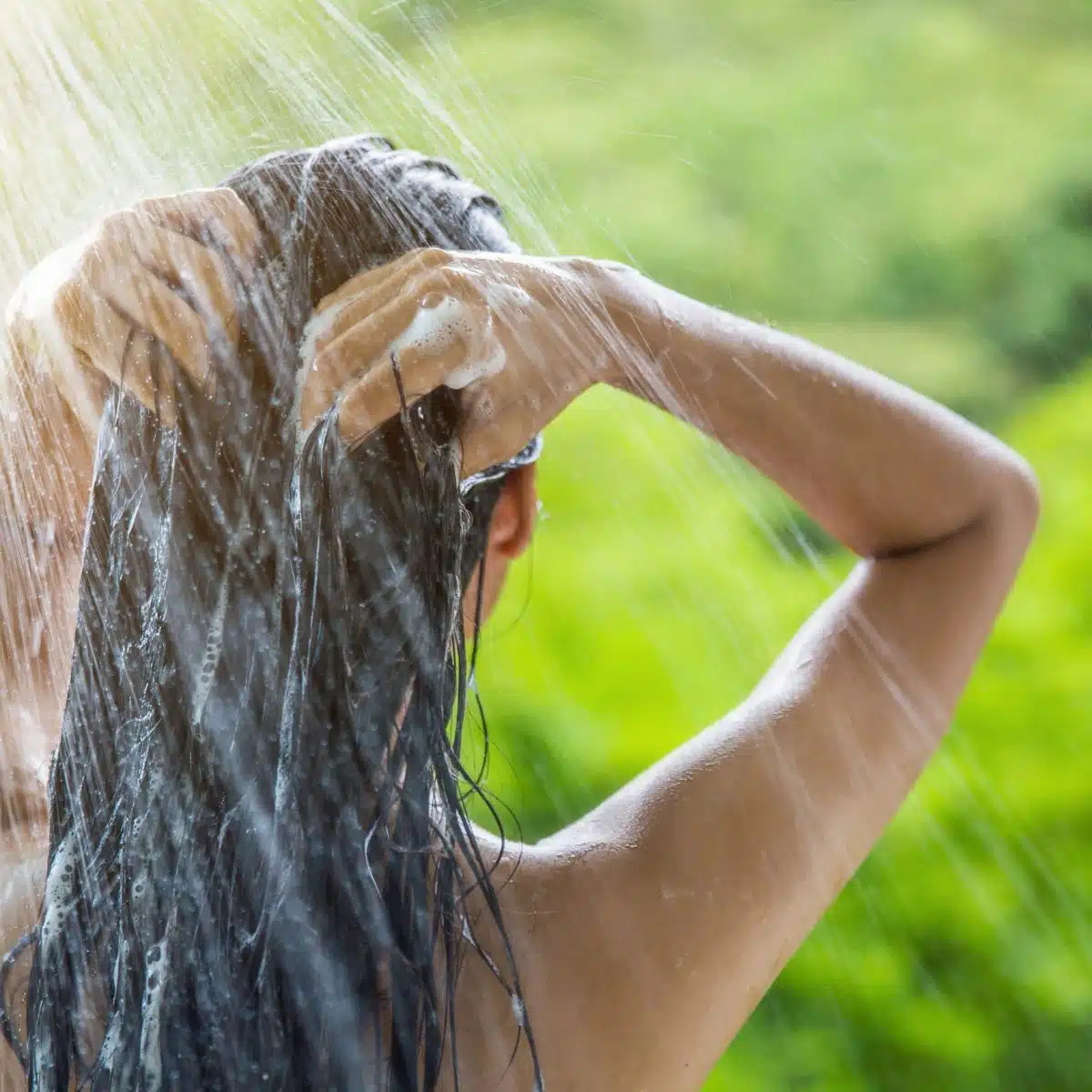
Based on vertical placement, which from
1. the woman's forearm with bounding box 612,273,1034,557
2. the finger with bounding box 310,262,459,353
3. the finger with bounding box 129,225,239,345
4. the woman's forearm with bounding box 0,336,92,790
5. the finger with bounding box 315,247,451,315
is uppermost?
the finger with bounding box 129,225,239,345

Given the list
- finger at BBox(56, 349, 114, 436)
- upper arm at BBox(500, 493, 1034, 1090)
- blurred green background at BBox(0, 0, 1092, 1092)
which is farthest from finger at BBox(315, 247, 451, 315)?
blurred green background at BBox(0, 0, 1092, 1092)

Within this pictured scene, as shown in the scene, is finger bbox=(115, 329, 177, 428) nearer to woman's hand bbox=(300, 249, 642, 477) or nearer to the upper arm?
woman's hand bbox=(300, 249, 642, 477)

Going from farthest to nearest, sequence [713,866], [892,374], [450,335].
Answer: [892,374], [713,866], [450,335]

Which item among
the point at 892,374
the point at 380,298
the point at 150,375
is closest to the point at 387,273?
the point at 380,298

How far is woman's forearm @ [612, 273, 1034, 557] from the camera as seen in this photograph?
26.2 inches

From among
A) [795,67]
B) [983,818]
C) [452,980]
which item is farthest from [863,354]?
[452,980]

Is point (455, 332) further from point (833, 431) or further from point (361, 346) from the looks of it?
point (833, 431)

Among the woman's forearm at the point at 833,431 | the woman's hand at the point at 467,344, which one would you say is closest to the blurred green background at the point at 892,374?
the woman's forearm at the point at 833,431

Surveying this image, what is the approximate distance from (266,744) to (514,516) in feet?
0.66

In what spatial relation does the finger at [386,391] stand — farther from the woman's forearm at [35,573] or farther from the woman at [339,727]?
the woman's forearm at [35,573]

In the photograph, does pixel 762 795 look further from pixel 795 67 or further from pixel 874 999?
pixel 795 67

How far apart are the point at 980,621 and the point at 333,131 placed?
694 mm

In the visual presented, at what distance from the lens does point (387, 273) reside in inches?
19.5

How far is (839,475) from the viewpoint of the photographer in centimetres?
71
